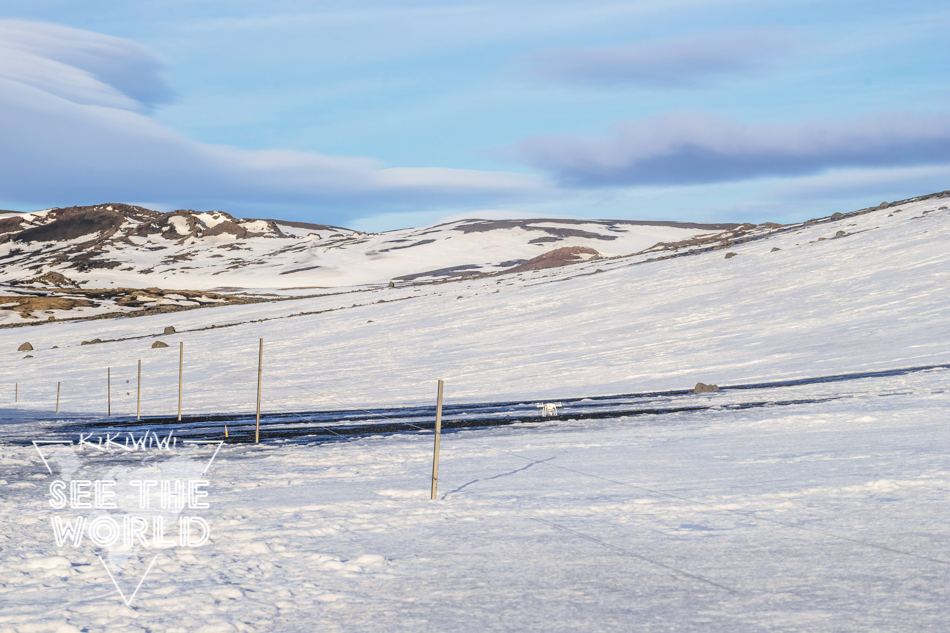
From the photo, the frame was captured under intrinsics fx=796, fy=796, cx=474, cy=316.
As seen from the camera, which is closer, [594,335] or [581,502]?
[581,502]

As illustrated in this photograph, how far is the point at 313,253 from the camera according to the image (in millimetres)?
155250

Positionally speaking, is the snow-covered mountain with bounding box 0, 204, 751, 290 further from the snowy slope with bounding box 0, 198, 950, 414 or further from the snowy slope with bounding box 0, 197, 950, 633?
the snowy slope with bounding box 0, 197, 950, 633

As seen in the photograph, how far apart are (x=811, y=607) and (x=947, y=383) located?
1318 cm

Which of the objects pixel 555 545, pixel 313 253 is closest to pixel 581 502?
pixel 555 545

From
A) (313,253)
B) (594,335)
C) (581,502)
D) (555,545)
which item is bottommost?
(555,545)

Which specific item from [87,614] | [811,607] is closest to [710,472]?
[811,607]

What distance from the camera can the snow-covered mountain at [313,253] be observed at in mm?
131750

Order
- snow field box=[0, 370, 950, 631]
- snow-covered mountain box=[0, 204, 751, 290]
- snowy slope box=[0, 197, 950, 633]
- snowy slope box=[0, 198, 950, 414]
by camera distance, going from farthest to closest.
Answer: snow-covered mountain box=[0, 204, 751, 290]
snowy slope box=[0, 198, 950, 414]
snowy slope box=[0, 197, 950, 633]
snow field box=[0, 370, 950, 631]

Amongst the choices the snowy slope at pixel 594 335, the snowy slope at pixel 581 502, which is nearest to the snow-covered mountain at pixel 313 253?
the snowy slope at pixel 594 335

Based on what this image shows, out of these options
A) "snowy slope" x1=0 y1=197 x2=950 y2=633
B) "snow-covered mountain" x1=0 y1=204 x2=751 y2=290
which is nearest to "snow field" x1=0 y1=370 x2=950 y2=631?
"snowy slope" x1=0 y1=197 x2=950 y2=633

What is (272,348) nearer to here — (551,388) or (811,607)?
(551,388)

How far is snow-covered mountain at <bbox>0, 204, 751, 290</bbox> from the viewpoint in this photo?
131750mm

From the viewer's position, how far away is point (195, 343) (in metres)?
44.1

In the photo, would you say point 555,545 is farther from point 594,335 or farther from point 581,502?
point 594,335
